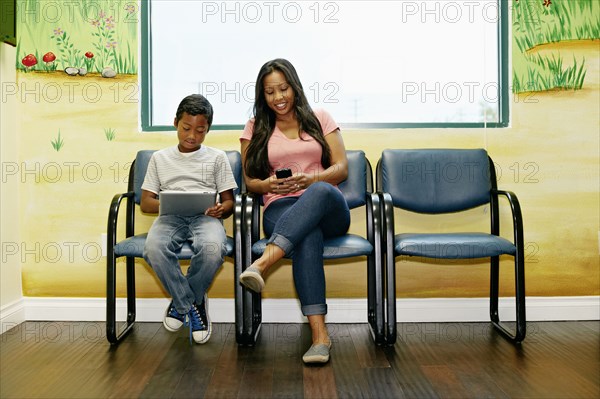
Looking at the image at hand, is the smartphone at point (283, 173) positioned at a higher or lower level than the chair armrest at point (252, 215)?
higher

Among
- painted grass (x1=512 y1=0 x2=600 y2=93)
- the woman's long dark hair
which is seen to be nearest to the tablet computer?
the woman's long dark hair

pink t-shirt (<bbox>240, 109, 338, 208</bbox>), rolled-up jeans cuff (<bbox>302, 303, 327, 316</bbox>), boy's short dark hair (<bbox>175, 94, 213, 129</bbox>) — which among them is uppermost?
boy's short dark hair (<bbox>175, 94, 213, 129</bbox>)

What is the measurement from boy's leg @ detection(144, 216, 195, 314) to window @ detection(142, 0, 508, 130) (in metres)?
0.77

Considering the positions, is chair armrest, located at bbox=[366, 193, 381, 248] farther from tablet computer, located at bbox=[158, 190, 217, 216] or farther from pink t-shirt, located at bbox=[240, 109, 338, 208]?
tablet computer, located at bbox=[158, 190, 217, 216]

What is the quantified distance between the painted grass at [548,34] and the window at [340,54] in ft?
0.47

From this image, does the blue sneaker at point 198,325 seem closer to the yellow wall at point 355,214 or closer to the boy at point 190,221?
the boy at point 190,221

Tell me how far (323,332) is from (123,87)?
160cm

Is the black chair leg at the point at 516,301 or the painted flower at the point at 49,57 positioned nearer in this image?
the black chair leg at the point at 516,301

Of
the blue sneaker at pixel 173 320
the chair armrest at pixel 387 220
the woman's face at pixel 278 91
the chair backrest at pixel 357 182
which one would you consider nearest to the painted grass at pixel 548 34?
the chair backrest at pixel 357 182

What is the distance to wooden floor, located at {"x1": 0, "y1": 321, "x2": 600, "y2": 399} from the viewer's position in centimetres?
186

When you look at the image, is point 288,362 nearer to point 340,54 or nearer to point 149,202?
point 149,202

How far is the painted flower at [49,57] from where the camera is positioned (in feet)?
9.37

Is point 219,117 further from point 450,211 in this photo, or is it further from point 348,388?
point 348,388

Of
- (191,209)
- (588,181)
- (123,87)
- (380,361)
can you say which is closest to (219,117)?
(123,87)
